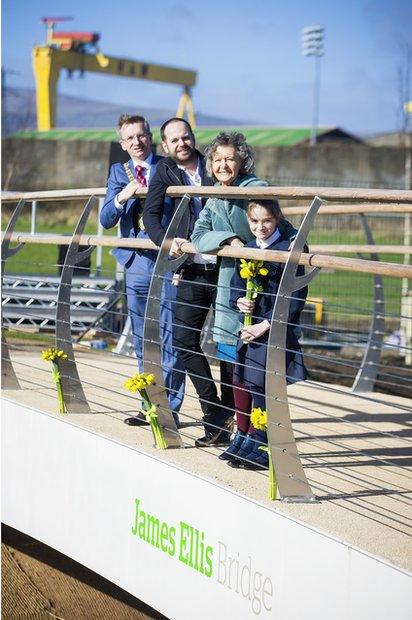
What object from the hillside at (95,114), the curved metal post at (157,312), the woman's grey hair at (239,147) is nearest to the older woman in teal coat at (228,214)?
the woman's grey hair at (239,147)

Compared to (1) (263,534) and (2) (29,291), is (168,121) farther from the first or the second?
(2) (29,291)

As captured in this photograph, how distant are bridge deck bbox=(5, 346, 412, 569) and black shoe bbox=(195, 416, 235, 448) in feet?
0.20

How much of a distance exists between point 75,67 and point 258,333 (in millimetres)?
49914

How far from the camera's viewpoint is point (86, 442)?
6.05 meters

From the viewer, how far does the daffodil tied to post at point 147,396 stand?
18.1 ft

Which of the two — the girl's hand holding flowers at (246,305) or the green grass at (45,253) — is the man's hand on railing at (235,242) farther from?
the green grass at (45,253)

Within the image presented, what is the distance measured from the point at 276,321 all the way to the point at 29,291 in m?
8.66

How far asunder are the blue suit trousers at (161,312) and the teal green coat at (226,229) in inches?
22.8

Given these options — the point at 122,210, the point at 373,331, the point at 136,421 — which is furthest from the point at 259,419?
the point at 373,331

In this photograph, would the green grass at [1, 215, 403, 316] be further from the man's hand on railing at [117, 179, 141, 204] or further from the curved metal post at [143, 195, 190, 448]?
the curved metal post at [143, 195, 190, 448]

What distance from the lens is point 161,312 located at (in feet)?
21.1

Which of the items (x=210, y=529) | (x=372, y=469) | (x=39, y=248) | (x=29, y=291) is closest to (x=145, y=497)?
(x=210, y=529)

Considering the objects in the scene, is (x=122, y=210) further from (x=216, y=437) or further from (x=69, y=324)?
(x=216, y=437)

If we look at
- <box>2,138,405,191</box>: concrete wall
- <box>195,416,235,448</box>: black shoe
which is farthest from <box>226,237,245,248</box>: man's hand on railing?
<box>2,138,405,191</box>: concrete wall
